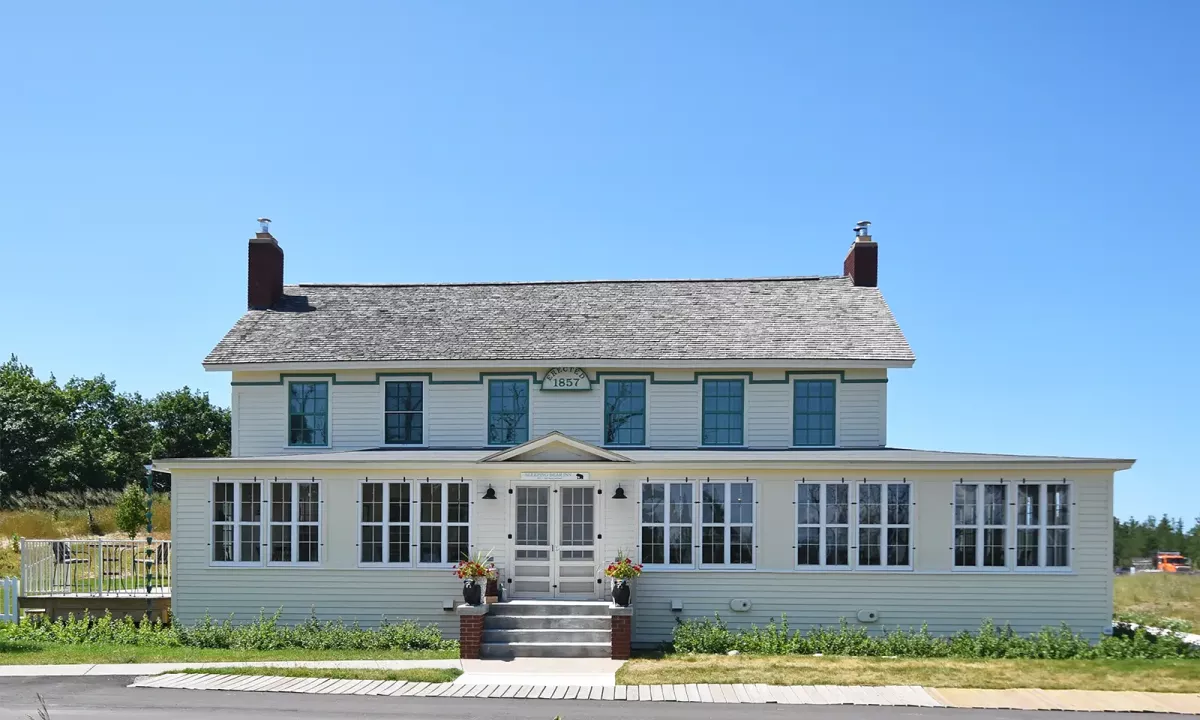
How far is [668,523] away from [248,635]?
27.0ft

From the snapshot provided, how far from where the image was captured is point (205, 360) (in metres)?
21.1

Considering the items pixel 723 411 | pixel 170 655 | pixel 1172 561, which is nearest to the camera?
pixel 170 655

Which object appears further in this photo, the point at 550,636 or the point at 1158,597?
the point at 1158,597

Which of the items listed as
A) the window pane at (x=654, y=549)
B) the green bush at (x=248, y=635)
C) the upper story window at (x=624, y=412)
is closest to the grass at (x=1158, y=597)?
the window pane at (x=654, y=549)

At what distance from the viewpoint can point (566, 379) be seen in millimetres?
20859

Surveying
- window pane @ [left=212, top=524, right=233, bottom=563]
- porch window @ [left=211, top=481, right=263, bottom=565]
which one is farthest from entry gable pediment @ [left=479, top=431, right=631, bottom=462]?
window pane @ [left=212, top=524, right=233, bottom=563]

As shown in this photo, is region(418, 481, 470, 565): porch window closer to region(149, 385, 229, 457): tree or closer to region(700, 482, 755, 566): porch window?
region(700, 482, 755, 566): porch window

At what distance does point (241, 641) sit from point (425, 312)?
910 centimetres

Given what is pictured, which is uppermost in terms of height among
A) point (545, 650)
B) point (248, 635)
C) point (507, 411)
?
point (507, 411)

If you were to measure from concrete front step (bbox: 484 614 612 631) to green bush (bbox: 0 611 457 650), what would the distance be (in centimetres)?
112

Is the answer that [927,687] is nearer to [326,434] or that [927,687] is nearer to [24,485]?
[326,434]

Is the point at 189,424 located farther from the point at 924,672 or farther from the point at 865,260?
the point at 924,672

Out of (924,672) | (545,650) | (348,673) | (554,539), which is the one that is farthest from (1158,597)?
(348,673)

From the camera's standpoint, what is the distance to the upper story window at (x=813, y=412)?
67.7ft
